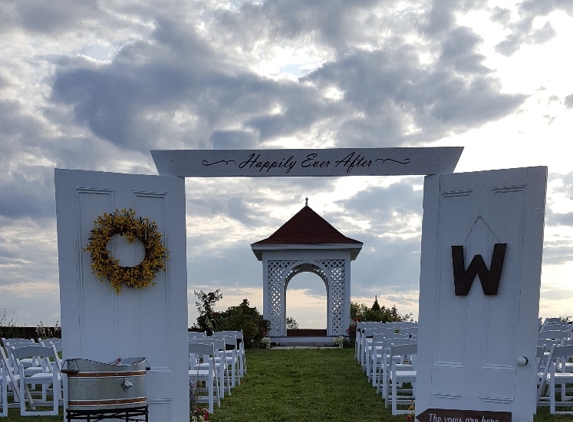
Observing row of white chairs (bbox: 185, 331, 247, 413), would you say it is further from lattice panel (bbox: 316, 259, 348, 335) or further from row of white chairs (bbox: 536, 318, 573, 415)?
lattice panel (bbox: 316, 259, 348, 335)

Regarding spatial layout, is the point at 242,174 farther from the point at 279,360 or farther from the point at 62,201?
the point at 279,360

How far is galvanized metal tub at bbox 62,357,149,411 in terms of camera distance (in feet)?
16.4

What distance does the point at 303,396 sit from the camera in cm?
884

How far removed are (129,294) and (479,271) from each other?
369cm

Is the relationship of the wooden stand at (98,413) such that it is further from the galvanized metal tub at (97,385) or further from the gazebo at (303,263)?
the gazebo at (303,263)

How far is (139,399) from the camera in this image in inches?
205

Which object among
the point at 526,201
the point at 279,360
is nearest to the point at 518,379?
the point at 526,201

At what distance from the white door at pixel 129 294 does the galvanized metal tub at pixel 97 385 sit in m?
0.85

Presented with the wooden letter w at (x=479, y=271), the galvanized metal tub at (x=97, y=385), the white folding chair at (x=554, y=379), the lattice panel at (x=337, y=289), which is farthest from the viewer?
the lattice panel at (x=337, y=289)

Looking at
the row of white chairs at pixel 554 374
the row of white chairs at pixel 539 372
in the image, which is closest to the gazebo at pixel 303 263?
the row of white chairs at pixel 539 372

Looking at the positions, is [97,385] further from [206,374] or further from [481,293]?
[481,293]

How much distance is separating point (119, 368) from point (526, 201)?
424cm

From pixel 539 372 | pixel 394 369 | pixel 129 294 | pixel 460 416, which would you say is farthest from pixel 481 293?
pixel 129 294

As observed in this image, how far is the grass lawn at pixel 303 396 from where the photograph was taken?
24.6ft
